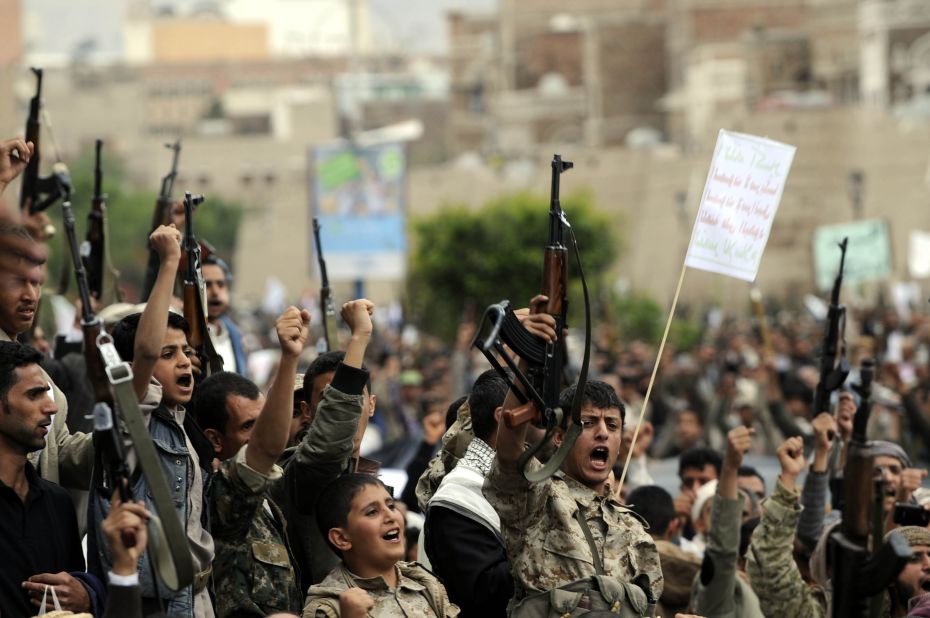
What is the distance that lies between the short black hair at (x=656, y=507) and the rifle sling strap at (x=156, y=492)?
2.73 m

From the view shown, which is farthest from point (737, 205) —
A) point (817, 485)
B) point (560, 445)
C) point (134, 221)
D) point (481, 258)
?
point (134, 221)

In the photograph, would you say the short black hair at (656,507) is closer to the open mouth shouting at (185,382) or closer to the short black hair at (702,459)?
the short black hair at (702,459)

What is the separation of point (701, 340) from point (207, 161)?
62797mm

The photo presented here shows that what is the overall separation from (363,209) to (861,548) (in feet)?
60.4

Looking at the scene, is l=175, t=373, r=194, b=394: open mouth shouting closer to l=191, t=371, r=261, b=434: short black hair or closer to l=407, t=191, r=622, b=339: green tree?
l=191, t=371, r=261, b=434: short black hair

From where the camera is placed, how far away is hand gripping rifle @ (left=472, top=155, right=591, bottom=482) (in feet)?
15.3

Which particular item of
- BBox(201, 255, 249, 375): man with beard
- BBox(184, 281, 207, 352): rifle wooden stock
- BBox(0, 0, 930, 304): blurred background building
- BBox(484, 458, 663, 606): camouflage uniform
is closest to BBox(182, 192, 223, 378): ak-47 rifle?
BBox(184, 281, 207, 352): rifle wooden stock

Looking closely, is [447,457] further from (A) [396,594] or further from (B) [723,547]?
(B) [723,547]

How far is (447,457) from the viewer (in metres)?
5.78

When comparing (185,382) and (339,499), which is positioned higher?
(185,382)

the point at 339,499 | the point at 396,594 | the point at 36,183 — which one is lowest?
the point at 396,594

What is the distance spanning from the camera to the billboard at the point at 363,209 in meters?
22.4

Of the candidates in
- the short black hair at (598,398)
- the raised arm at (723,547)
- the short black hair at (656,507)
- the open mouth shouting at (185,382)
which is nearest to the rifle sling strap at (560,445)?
the short black hair at (598,398)

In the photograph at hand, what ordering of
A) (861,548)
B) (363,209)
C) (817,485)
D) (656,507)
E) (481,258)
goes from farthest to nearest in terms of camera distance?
(481,258)
(363,209)
(656,507)
(817,485)
(861,548)
